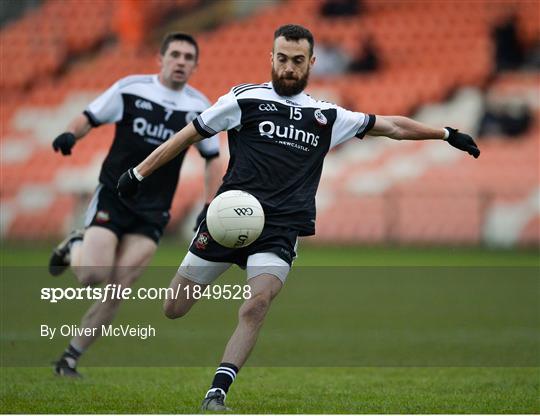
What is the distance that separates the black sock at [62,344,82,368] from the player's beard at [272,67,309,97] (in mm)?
2898

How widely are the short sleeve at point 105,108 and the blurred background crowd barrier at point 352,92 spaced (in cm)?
1457

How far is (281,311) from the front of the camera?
13062mm

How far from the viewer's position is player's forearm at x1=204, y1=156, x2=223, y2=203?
28.5 feet

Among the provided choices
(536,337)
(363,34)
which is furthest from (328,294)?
(363,34)

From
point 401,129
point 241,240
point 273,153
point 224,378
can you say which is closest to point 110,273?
point 241,240

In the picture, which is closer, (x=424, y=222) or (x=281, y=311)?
(x=281, y=311)

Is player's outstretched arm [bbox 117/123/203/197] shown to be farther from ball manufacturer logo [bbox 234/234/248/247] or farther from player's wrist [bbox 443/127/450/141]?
player's wrist [bbox 443/127/450/141]

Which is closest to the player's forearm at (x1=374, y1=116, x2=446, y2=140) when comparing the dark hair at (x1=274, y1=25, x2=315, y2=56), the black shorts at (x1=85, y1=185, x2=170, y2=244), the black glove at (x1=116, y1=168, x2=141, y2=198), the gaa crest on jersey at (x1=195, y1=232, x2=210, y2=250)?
the dark hair at (x1=274, y1=25, x2=315, y2=56)

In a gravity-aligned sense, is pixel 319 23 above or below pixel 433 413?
above

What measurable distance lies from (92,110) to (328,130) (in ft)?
8.75

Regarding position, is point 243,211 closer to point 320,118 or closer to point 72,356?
point 320,118

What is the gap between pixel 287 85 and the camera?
6793mm

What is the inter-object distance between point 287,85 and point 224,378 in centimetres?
192

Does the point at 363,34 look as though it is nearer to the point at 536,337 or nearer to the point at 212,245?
the point at 536,337
